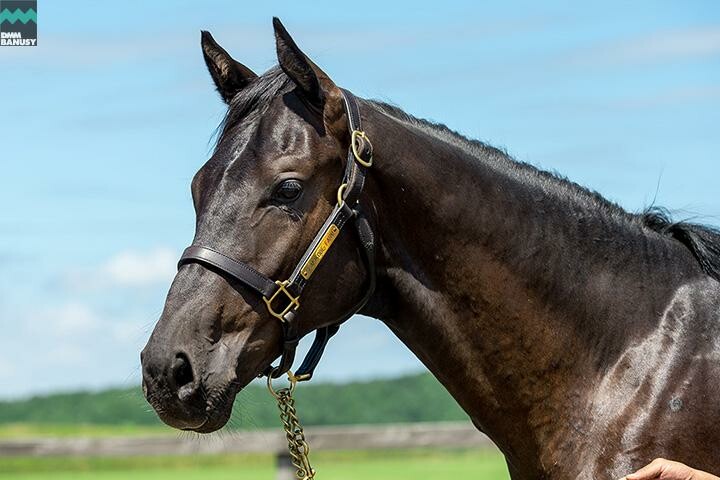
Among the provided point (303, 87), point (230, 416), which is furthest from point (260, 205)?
point (230, 416)

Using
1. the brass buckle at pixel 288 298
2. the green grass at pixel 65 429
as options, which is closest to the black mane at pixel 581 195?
the brass buckle at pixel 288 298

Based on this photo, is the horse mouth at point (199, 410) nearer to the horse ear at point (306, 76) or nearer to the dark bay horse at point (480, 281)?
the dark bay horse at point (480, 281)

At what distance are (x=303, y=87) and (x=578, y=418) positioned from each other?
1.78 meters

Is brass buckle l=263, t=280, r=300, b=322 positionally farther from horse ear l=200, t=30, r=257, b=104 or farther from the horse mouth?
horse ear l=200, t=30, r=257, b=104

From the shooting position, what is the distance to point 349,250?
460 cm

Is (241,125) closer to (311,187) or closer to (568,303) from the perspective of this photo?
(311,187)

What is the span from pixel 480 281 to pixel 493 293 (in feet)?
0.24

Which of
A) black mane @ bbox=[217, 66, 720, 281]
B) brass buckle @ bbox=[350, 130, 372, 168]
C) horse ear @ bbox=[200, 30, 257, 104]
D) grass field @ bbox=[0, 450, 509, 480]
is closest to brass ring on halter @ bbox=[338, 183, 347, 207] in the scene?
brass buckle @ bbox=[350, 130, 372, 168]

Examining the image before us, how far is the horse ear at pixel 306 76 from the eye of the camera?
15.0 ft

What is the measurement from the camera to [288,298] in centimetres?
443

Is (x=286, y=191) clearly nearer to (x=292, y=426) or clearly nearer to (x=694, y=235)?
(x=292, y=426)

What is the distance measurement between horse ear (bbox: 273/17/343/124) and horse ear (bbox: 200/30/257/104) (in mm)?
384

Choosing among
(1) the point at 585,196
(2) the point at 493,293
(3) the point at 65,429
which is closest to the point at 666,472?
(2) the point at 493,293

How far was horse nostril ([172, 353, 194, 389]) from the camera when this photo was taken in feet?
13.8
